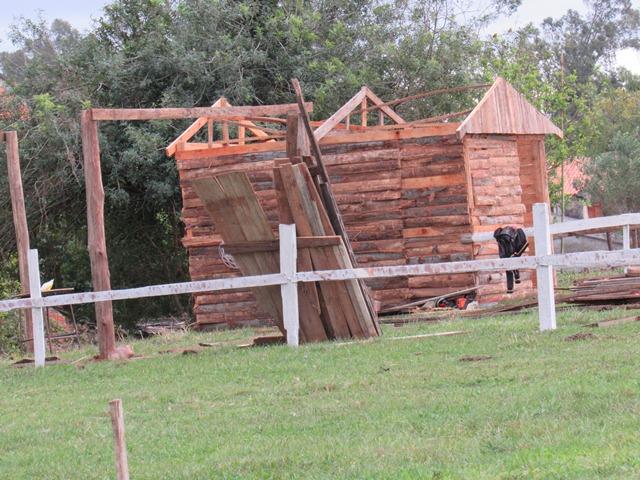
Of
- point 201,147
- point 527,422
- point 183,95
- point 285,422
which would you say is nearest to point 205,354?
point 285,422

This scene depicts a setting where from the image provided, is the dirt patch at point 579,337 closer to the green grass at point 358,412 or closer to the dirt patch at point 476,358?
the green grass at point 358,412

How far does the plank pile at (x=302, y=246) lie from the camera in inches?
516

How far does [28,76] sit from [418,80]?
972 cm

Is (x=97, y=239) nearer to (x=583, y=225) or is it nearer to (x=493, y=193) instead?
(x=583, y=225)

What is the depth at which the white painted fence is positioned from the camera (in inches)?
465

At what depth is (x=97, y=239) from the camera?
13.6 meters

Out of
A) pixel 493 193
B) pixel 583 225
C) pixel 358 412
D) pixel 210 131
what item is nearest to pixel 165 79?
pixel 210 131

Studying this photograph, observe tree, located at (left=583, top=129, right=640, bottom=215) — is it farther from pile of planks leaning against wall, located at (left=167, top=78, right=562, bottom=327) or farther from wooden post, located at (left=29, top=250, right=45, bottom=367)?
wooden post, located at (left=29, top=250, right=45, bottom=367)

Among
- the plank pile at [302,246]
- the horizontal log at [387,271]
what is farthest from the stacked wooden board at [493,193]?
the horizontal log at [387,271]

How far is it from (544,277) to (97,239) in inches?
214

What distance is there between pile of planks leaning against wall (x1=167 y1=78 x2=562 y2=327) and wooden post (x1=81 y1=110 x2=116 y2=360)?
5310 mm

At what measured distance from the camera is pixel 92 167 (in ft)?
45.1

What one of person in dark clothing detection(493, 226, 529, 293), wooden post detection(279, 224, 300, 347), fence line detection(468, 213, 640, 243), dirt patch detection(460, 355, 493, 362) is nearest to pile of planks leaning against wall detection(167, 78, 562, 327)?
fence line detection(468, 213, 640, 243)

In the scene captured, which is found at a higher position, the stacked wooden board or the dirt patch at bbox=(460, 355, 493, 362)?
the stacked wooden board
